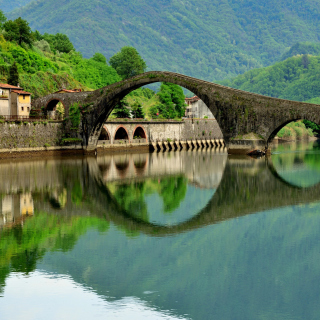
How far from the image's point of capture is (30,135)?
1848 inches

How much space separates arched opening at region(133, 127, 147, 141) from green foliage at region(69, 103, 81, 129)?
11.1 meters

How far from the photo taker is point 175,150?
65312 millimetres

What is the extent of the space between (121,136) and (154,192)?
3498 centimetres

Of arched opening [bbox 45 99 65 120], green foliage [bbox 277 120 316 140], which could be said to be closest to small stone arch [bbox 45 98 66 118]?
arched opening [bbox 45 99 65 120]

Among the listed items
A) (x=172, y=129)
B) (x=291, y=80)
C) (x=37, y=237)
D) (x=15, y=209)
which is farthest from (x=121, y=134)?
(x=291, y=80)

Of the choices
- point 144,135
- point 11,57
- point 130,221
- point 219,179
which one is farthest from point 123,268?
point 11,57

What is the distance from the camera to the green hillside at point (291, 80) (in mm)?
156625

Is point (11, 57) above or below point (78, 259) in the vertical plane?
above

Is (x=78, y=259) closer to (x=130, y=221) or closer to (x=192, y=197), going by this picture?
(x=130, y=221)

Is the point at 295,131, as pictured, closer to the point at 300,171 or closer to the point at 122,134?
the point at 122,134

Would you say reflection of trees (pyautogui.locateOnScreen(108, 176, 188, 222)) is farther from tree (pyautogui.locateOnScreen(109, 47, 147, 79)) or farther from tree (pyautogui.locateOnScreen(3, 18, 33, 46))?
tree (pyautogui.locateOnScreen(109, 47, 147, 79))

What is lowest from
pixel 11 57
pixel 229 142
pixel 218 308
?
pixel 218 308

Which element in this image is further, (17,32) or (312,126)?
(312,126)

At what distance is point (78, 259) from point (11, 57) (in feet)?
177
